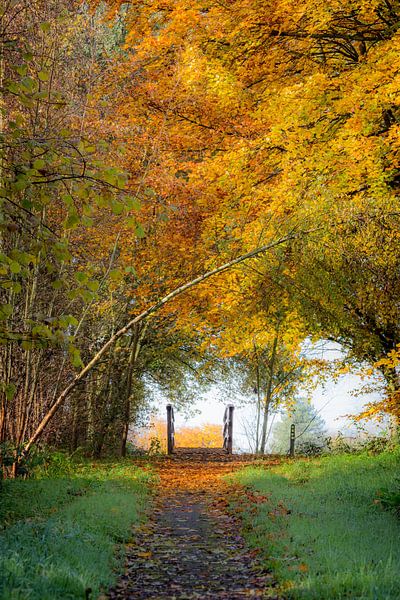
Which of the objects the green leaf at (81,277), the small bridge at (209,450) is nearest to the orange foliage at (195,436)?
the small bridge at (209,450)

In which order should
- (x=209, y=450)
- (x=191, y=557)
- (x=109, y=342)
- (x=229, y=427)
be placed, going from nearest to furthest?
(x=191, y=557)
(x=109, y=342)
(x=229, y=427)
(x=209, y=450)

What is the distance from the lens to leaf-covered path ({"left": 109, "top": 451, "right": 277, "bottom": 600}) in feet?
17.6

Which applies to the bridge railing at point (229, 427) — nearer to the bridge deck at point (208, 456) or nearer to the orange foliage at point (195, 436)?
the bridge deck at point (208, 456)

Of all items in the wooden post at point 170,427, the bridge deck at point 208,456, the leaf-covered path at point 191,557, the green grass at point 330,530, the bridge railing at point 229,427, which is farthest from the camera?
the bridge railing at point 229,427

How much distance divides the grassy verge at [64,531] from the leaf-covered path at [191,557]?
0.76 ft

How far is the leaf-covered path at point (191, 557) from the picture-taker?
5371 mm

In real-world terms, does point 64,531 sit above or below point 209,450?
below

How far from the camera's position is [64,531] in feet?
20.1

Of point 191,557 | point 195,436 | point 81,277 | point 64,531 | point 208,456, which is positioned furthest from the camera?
point 195,436

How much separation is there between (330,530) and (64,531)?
2.71m

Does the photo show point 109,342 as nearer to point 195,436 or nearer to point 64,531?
point 64,531

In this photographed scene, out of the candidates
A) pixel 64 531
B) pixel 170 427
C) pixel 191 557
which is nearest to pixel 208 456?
pixel 170 427

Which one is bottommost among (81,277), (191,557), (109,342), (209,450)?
(191,557)

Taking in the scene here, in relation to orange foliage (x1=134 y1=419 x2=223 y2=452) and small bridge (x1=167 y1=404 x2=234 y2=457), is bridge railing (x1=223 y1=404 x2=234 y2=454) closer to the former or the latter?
small bridge (x1=167 y1=404 x2=234 y2=457)
